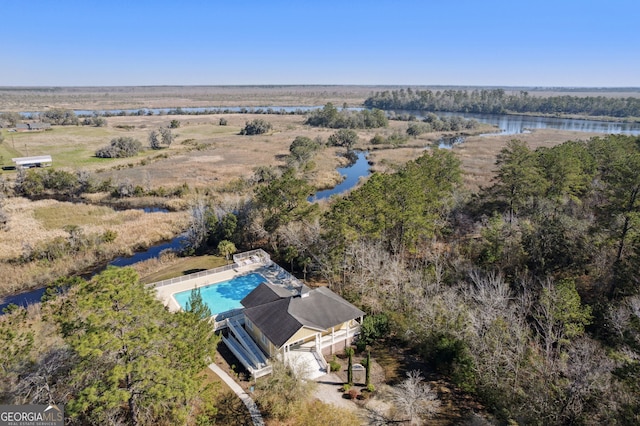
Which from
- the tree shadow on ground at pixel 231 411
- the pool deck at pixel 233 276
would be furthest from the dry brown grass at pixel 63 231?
the tree shadow on ground at pixel 231 411

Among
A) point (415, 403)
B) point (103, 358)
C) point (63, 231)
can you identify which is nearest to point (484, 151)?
point (415, 403)

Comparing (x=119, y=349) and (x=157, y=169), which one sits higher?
(x=119, y=349)

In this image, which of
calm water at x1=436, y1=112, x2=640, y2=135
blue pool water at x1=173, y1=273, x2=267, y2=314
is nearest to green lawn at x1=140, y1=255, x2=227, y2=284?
blue pool water at x1=173, y1=273, x2=267, y2=314

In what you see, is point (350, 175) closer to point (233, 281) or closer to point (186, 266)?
point (186, 266)

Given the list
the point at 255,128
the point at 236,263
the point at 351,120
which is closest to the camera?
the point at 236,263

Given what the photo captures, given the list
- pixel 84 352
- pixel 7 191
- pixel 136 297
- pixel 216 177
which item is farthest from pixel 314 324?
pixel 7 191
